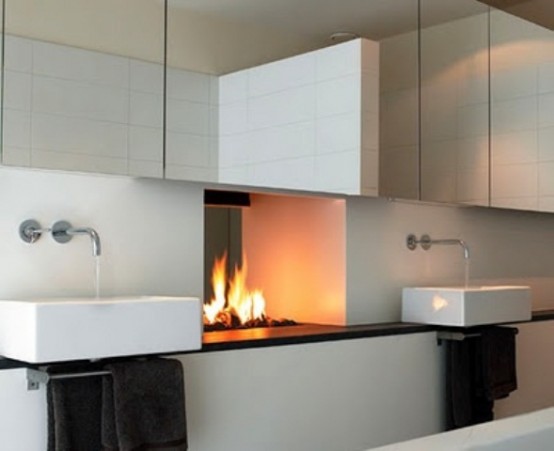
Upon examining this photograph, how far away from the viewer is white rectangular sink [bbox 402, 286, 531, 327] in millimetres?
3127

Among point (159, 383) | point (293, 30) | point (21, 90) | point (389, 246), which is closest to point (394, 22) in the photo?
point (293, 30)

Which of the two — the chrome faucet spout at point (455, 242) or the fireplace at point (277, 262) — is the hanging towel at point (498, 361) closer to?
the chrome faucet spout at point (455, 242)

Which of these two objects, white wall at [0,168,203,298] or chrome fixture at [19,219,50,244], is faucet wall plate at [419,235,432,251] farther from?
chrome fixture at [19,219,50,244]

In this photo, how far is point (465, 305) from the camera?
3113 mm

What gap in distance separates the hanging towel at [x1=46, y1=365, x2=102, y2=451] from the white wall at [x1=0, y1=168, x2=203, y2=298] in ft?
1.19

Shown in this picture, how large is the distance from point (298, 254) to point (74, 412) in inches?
57.3

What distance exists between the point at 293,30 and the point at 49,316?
4.81ft

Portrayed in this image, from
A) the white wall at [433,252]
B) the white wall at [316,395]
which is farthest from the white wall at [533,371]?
the white wall at [316,395]

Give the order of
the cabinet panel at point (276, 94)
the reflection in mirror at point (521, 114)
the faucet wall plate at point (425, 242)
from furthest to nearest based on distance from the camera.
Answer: the reflection in mirror at point (521, 114) → the faucet wall plate at point (425, 242) → the cabinet panel at point (276, 94)

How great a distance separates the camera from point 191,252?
277 cm

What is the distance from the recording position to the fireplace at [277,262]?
3.16 m

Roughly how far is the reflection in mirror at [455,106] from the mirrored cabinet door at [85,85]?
1343mm

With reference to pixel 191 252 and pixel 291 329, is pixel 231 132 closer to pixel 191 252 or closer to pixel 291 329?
pixel 191 252

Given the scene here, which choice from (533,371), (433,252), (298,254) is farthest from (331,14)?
(533,371)
